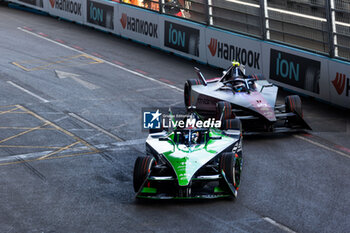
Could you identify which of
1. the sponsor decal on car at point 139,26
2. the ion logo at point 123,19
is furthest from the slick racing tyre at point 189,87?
the ion logo at point 123,19

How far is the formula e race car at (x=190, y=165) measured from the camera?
40.5 ft

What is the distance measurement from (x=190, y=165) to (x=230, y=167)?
0.79m

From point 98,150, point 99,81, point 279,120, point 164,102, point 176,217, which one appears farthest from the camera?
point 99,81

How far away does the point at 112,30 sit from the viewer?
30219 mm

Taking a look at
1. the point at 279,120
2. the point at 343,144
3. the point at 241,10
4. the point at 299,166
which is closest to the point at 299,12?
the point at 241,10

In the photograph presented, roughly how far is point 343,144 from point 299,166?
2.30 metres

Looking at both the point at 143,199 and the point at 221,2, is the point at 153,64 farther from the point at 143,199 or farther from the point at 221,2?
the point at 143,199

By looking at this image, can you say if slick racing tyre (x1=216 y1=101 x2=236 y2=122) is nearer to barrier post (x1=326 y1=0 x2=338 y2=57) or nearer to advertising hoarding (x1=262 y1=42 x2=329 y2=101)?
advertising hoarding (x1=262 y1=42 x2=329 y2=101)

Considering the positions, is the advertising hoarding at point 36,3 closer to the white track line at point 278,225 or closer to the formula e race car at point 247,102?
the formula e race car at point 247,102

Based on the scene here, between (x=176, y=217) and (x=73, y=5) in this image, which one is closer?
(x=176, y=217)

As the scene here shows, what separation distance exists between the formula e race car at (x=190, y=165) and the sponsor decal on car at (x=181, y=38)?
11863 mm

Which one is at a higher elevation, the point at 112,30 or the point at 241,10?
the point at 241,10

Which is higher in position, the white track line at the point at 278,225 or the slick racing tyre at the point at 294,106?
the slick racing tyre at the point at 294,106

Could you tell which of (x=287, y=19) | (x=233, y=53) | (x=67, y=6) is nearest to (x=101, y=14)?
(x=67, y=6)
